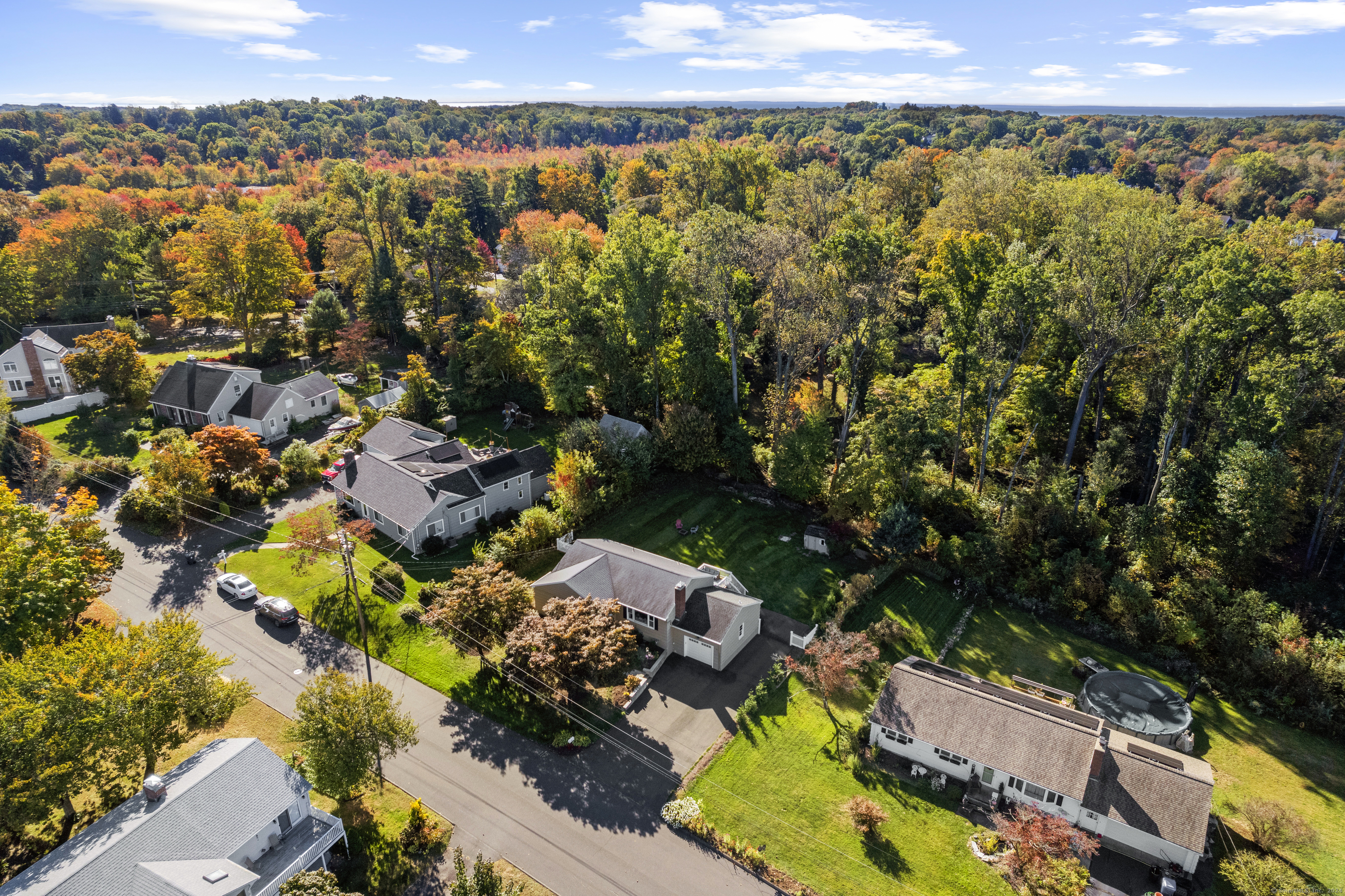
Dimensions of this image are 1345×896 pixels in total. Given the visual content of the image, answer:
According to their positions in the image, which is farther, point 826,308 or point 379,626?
point 826,308

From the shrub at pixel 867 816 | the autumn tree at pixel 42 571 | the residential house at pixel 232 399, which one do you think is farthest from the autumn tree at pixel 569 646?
the residential house at pixel 232 399

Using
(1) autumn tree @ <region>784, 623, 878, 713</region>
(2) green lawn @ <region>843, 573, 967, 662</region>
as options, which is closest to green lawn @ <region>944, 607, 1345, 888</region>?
(2) green lawn @ <region>843, 573, 967, 662</region>

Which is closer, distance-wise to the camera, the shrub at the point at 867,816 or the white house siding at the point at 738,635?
the shrub at the point at 867,816

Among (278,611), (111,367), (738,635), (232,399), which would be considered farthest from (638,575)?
(111,367)

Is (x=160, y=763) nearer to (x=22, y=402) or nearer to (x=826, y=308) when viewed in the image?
(x=826, y=308)

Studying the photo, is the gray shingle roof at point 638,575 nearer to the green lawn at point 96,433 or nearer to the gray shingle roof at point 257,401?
the gray shingle roof at point 257,401

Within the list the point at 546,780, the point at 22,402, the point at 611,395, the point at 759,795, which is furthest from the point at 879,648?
the point at 22,402

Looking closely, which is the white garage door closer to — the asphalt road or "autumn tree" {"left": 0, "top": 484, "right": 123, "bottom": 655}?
the asphalt road
